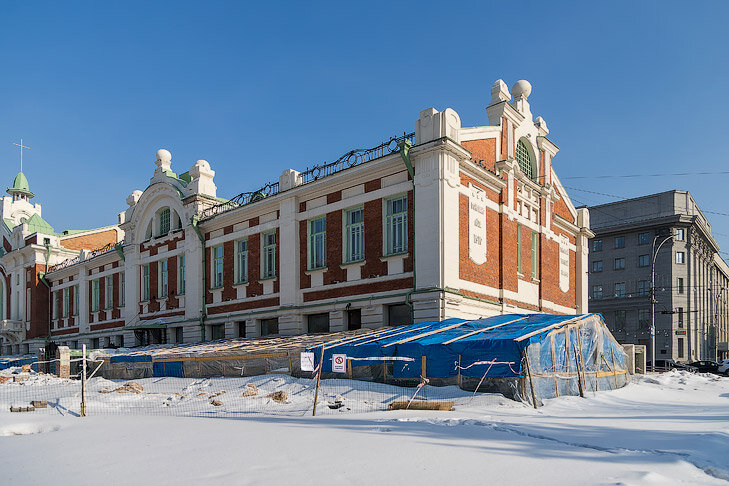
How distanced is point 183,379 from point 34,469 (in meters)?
14.0

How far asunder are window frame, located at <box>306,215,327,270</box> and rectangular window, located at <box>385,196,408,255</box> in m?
3.26

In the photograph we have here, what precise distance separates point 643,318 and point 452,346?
5538 centimetres

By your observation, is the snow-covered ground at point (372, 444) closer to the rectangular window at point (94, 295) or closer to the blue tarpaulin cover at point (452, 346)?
the blue tarpaulin cover at point (452, 346)

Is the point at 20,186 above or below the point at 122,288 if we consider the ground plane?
above

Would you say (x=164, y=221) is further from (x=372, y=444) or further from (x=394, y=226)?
(x=372, y=444)

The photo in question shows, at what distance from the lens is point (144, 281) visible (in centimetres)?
3444

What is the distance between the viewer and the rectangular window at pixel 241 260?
28.0m

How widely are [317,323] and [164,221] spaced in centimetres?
1350

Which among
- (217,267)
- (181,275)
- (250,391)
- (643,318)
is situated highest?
(217,267)

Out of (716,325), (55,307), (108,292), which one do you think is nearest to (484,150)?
(108,292)

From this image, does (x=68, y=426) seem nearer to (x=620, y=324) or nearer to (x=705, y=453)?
(x=705, y=453)

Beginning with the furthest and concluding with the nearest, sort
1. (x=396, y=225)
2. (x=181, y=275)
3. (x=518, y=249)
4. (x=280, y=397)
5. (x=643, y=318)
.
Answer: (x=643, y=318)
(x=181, y=275)
(x=518, y=249)
(x=396, y=225)
(x=280, y=397)

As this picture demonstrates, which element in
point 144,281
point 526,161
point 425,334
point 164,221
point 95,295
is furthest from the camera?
point 95,295

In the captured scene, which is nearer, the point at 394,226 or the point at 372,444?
the point at 372,444
